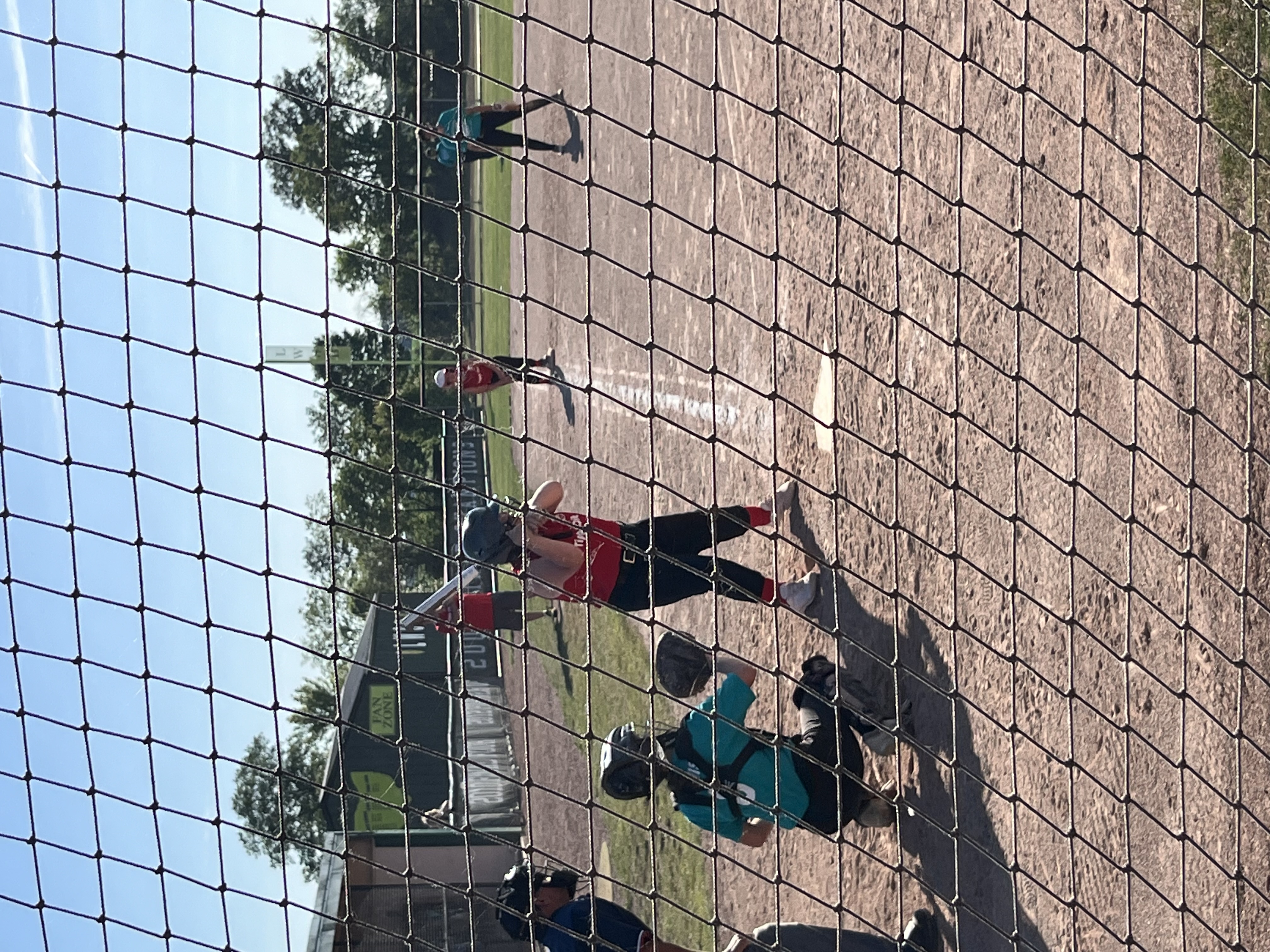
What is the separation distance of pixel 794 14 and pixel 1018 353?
3324mm

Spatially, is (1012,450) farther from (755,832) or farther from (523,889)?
(523,889)

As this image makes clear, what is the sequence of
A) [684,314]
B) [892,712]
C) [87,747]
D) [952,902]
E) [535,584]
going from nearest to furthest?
1. [952,902]
2. [87,747]
3. [892,712]
4. [535,584]
5. [684,314]

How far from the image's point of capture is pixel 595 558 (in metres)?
5.62

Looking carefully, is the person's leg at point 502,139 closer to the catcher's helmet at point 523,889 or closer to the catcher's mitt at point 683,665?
the catcher's mitt at point 683,665

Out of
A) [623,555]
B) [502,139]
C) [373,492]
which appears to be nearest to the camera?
[623,555]

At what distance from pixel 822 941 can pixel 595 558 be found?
1769mm

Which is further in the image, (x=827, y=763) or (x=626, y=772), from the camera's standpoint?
(x=626, y=772)

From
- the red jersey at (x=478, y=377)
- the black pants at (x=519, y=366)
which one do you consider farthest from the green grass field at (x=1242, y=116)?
the red jersey at (x=478, y=377)

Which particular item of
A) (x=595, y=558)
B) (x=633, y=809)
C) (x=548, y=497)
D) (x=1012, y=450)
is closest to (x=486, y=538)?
(x=595, y=558)

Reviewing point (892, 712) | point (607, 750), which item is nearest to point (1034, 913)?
point (892, 712)

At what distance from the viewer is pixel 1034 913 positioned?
451 centimetres

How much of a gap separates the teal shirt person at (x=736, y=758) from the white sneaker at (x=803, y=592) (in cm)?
98

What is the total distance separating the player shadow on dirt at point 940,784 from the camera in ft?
15.4

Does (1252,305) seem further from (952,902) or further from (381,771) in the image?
(381,771)
